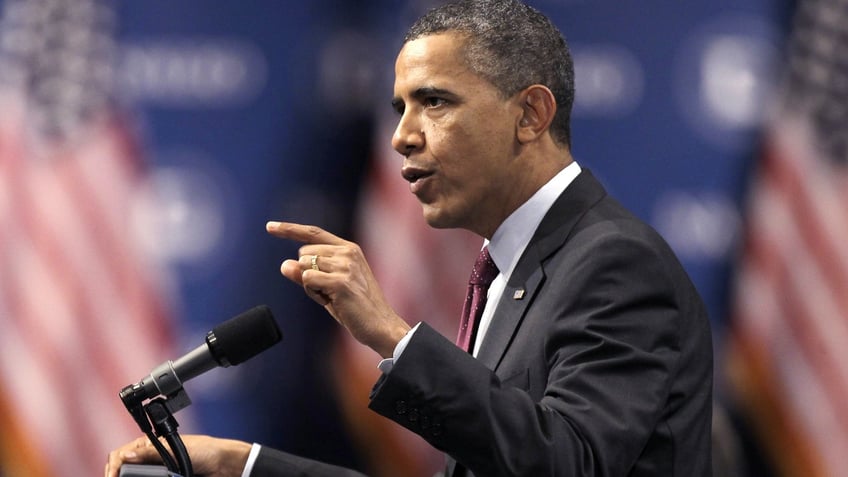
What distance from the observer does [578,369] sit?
1.72 m

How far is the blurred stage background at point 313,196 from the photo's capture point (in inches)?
160

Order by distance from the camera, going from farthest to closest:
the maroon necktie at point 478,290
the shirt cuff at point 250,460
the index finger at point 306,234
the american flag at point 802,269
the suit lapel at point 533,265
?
the american flag at point 802,269 < the shirt cuff at point 250,460 < the maroon necktie at point 478,290 < the suit lapel at point 533,265 < the index finger at point 306,234

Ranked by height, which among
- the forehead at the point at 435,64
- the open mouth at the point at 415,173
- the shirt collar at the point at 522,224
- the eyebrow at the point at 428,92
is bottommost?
the shirt collar at the point at 522,224

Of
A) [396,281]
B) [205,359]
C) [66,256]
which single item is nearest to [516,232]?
[205,359]

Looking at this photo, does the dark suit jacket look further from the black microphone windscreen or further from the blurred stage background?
the blurred stage background

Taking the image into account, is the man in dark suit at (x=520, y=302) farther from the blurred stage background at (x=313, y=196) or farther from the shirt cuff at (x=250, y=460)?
the blurred stage background at (x=313, y=196)

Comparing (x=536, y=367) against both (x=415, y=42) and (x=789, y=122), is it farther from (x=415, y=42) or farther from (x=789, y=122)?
(x=789, y=122)

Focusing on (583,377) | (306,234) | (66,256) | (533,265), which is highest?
(306,234)

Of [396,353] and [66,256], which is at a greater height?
[396,353]

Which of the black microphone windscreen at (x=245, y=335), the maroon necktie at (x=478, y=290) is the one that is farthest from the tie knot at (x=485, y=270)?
the black microphone windscreen at (x=245, y=335)

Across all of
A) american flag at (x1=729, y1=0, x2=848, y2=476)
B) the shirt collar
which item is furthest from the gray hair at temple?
american flag at (x1=729, y1=0, x2=848, y2=476)

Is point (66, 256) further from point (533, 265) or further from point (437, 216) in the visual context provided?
point (533, 265)

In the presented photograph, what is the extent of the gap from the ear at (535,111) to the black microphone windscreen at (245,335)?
1.89 ft

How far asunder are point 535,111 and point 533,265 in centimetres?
31
